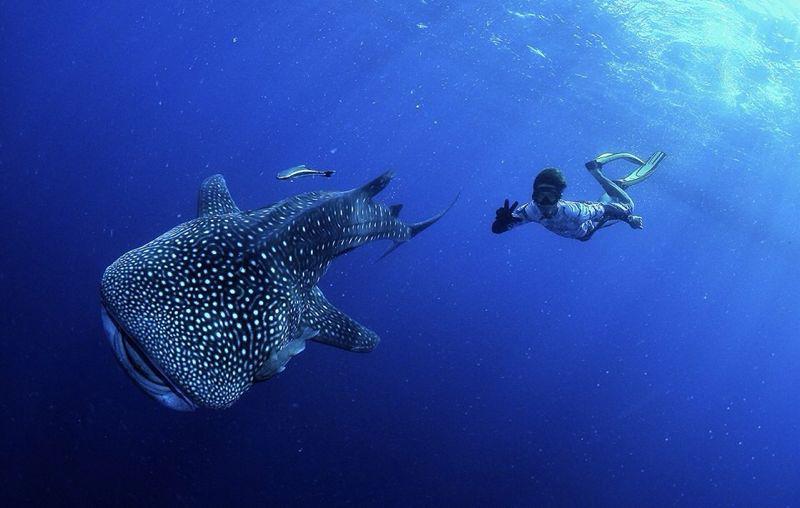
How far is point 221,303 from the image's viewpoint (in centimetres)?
455

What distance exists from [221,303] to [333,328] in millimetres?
2160

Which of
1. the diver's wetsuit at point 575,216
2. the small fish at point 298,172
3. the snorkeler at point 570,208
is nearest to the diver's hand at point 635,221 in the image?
the snorkeler at point 570,208

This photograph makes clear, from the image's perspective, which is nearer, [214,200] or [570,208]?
[214,200]

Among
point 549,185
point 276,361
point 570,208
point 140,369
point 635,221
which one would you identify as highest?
point 140,369

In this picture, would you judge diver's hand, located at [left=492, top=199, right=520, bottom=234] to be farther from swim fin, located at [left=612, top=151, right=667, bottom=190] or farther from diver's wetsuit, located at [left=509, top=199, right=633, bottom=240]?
swim fin, located at [left=612, top=151, right=667, bottom=190]

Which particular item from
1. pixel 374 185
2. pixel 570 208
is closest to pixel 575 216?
pixel 570 208

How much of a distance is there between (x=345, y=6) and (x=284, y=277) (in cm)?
3356

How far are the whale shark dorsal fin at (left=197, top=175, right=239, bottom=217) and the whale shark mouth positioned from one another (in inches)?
121

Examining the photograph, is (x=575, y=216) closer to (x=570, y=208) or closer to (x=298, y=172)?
(x=570, y=208)

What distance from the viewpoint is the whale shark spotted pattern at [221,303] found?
4.08 meters

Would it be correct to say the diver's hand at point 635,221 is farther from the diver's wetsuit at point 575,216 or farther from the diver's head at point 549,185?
the diver's head at point 549,185

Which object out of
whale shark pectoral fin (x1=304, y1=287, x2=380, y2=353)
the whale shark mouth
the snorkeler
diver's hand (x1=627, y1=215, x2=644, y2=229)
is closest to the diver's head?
the snorkeler

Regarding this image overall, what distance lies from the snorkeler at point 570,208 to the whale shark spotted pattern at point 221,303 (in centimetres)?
379

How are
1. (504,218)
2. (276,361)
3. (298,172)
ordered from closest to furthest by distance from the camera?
1. (276,361)
2. (298,172)
3. (504,218)
